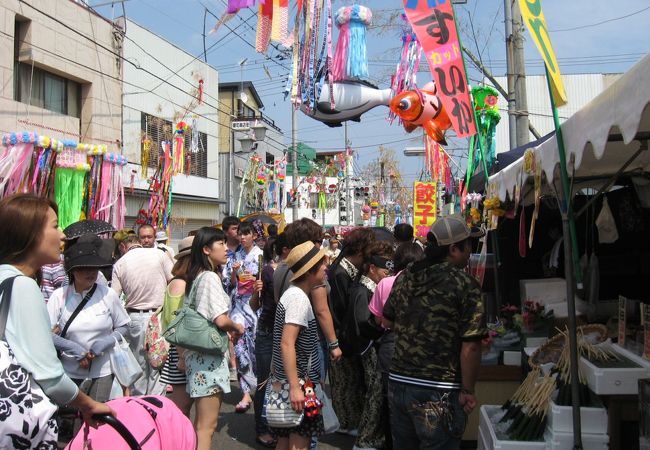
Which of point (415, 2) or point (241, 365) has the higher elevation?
point (415, 2)

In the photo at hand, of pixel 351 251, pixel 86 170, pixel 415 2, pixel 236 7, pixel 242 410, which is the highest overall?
pixel 236 7

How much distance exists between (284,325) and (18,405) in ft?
5.65

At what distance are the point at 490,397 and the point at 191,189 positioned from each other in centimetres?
2074

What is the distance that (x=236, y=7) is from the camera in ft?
21.5

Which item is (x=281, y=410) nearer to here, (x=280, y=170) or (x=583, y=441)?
(x=583, y=441)

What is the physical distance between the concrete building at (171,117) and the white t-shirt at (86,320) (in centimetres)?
1326

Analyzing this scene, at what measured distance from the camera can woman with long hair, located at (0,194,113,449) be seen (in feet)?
6.64

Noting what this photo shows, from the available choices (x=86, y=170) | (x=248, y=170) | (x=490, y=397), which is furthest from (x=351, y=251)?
(x=248, y=170)

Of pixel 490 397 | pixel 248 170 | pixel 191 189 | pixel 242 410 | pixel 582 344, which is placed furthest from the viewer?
pixel 248 170

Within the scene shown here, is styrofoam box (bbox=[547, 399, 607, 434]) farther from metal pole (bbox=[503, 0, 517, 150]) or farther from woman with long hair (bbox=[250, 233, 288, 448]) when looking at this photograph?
metal pole (bbox=[503, 0, 517, 150])

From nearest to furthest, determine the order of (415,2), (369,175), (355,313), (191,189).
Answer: (355,313) → (415,2) → (191,189) → (369,175)

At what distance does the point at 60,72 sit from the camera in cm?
1630

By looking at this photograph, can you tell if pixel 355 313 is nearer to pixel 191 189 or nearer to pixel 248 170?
pixel 191 189

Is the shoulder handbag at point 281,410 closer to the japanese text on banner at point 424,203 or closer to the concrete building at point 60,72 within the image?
the concrete building at point 60,72
